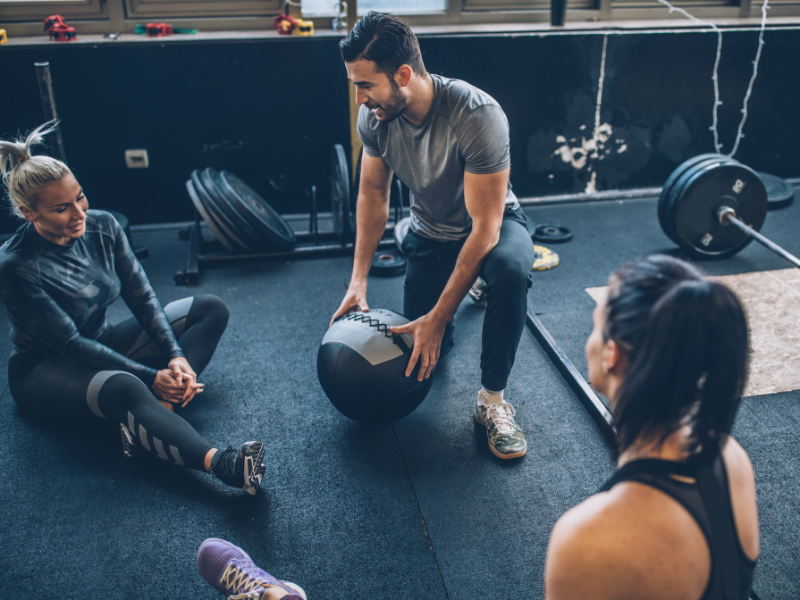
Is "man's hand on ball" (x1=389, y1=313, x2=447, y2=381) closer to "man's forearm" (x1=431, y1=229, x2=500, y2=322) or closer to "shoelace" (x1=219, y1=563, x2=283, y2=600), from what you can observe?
"man's forearm" (x1=431, y1=229, x2=500, y2=322)

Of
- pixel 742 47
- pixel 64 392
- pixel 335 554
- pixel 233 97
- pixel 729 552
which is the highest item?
pixel 742 47

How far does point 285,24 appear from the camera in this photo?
3135 millimetres

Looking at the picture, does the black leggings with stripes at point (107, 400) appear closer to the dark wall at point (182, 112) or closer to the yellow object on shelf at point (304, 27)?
the dark wall at point (182, 112)

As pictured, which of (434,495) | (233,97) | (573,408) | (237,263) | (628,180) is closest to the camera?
(434,495)

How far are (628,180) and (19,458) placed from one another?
11.6 ft

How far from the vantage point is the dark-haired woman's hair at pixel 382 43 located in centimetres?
157

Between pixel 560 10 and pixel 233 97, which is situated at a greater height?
pixel 560 10

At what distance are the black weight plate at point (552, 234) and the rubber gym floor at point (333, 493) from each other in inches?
38.9

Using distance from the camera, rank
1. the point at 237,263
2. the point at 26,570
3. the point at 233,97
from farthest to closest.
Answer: the point at 233,97 < the point at 237,263 < the point at 26,570

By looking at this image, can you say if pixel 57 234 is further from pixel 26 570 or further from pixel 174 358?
pixel 26 570

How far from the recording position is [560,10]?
3.41m

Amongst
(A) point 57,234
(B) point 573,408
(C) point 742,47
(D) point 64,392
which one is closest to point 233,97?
(A) point 57,234

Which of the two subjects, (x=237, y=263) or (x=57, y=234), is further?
(x=237, y=263)

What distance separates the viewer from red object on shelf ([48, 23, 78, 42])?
296cm
